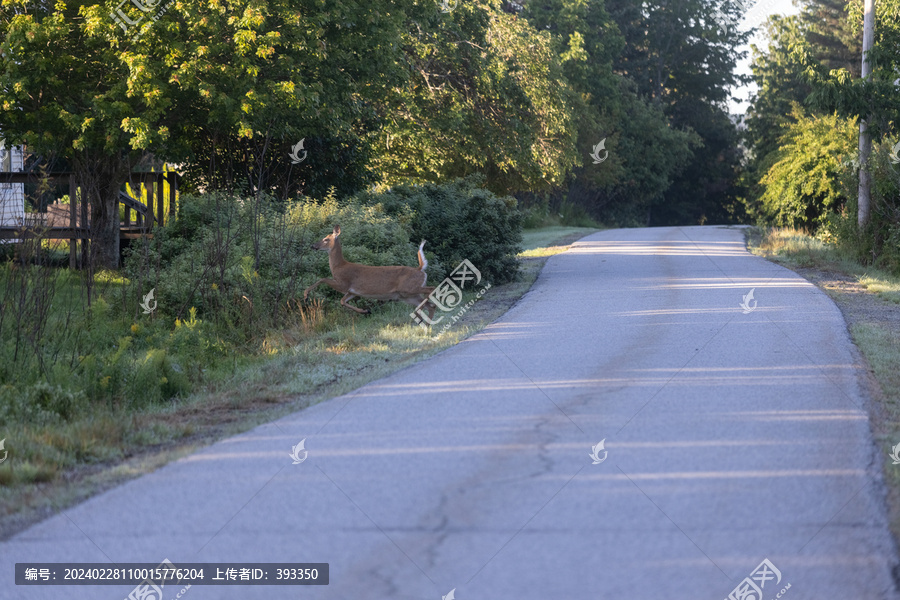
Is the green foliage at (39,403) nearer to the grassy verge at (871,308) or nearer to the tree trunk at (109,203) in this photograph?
the grassy verge at (871,308)

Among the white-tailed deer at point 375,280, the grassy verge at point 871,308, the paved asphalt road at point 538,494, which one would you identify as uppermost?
the white-tailed deer at point 375,280

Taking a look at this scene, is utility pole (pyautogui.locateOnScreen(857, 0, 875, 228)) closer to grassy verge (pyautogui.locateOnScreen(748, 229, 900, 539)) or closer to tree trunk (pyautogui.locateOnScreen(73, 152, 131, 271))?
grassy verge (pyautogui.locateOnScreen(748, 229, 900, 539))

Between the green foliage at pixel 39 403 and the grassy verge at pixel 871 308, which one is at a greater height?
the grassy verge at pixel 871 308

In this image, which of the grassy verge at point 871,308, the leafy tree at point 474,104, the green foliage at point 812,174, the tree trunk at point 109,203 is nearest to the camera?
the grassy verge at point 871,308

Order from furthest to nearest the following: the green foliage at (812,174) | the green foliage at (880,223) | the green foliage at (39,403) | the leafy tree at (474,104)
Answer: the green foliage at (812,174)
the leafy tree at (474,104)
the green foliage at (880,223)
the green foliage at (39,403)

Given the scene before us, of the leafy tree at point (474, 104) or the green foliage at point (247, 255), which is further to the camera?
the leafy tree at point (474, 104)

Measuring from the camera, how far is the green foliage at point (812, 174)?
32.5 meters

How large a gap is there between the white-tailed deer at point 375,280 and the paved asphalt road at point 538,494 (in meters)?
3.67

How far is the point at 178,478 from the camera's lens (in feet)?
19.6

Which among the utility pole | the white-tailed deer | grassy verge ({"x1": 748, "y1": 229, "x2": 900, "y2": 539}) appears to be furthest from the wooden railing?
the utility pole

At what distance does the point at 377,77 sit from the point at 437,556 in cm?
1872

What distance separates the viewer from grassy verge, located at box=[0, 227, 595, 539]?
6.07m

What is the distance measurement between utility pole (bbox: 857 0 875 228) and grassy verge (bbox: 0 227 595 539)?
13.5 m

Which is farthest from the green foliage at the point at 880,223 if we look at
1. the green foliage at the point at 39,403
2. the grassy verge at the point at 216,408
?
the green foliage at the point at 39,403
